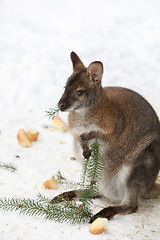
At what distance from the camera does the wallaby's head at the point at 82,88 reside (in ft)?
7.30

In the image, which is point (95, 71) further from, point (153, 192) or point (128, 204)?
point (153, 192)

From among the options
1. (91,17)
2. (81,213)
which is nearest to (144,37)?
(91,17)

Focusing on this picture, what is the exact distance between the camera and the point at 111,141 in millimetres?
2496

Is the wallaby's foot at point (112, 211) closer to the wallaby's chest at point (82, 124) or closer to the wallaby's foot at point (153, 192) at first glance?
the wallaby's foot at point (153, 192)

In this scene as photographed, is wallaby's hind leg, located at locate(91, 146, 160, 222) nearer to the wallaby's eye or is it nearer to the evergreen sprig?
the evergreen sprig

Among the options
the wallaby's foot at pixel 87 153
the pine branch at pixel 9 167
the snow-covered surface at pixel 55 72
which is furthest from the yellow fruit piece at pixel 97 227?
the pine branch at pixel 9 167

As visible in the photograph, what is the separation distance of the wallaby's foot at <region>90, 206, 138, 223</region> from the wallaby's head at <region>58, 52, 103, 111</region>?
72 cm

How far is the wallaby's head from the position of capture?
2.23m

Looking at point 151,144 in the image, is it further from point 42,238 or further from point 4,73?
point 4,73

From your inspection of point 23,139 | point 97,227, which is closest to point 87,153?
point 97,227

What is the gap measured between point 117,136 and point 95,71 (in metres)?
0.49

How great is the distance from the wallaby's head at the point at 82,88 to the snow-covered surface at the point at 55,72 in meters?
0.77

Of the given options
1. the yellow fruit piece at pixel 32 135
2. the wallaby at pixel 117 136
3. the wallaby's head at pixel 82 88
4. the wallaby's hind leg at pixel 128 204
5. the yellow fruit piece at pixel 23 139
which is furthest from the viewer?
the yellow fruit piece at pixel 32 135

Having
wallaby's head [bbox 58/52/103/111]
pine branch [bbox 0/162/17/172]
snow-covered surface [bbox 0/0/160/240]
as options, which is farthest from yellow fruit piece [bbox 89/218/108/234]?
pine branch [bbox 0/162/17/172]
